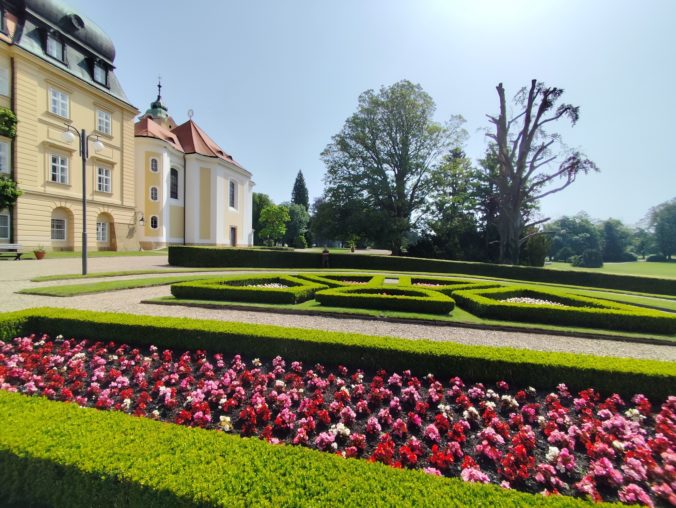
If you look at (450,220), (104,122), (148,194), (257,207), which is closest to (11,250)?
(148,194)

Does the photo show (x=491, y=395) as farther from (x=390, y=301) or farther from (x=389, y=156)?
(x=389, y=156)

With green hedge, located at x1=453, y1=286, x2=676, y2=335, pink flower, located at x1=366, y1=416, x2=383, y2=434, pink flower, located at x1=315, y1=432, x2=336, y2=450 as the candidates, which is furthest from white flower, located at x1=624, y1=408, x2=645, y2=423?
green hedge, located at x1=453, y1=286, x2=676, y2=335

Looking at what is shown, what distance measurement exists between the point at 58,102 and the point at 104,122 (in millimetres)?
3688

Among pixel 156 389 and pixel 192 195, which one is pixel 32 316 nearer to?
pixel 156 389

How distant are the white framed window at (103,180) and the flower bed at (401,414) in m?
27.7

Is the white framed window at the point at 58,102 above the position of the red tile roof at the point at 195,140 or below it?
below

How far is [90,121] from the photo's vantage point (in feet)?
83.8

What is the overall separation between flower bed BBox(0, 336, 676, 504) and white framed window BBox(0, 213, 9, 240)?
23.7 meters

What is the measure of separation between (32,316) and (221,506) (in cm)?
605

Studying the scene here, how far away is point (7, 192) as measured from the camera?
18.4 meters

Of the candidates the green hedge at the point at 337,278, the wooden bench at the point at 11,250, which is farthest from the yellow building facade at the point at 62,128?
the green hedge at the point at 337,278

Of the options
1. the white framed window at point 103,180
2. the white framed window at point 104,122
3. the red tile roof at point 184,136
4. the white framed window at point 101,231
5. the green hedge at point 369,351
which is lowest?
the green hedge at point 369,351

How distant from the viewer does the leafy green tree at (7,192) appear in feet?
60.0

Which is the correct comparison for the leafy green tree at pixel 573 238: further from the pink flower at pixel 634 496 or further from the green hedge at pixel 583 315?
the pink flower at pixel 634 496
